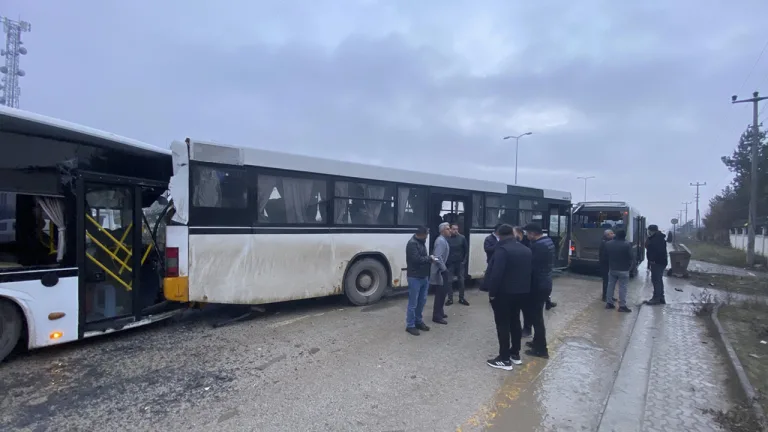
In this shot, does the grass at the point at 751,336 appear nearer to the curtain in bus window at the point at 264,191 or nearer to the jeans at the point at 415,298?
the jeans at the point at 415,298

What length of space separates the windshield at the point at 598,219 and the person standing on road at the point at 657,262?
202 inches

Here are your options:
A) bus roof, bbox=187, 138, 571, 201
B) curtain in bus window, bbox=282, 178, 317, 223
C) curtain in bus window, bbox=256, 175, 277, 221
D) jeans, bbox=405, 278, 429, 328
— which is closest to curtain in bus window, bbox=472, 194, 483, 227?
bus roof, bbox=187, 138, 571, 201

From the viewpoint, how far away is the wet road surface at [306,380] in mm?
3576

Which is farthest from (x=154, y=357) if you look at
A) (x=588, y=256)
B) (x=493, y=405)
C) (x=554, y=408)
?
(x=588, y=256)

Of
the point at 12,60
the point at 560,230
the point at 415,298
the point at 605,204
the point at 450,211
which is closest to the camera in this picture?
the point at 415,298

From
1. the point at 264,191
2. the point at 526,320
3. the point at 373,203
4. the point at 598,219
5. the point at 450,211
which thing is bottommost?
the point at 526,320

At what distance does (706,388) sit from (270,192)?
6.51 meters

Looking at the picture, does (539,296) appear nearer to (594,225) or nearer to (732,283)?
(594,225)

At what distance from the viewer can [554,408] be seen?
3904 millimetres

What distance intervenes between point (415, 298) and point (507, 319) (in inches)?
65.9

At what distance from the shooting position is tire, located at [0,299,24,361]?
454cm

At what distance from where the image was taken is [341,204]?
7.59 metres

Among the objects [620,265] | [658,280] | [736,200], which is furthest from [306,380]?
[736,200]

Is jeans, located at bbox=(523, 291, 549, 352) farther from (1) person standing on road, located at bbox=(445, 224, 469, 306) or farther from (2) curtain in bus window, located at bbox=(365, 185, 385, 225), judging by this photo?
(2) curtain in bus window, located at bbox=(365, 185, 385, 225)
